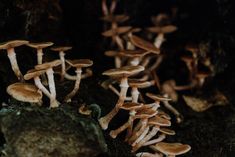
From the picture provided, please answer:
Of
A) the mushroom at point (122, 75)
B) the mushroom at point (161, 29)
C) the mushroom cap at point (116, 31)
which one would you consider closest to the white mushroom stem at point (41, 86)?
the mushroom at point (122, 75)

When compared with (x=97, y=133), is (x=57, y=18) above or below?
above

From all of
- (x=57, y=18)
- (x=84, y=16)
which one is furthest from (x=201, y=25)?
(x=57, y=18)

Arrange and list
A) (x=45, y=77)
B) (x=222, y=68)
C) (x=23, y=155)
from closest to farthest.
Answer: (x=23, y=155) < (x=45, y=77) < (x=222, y=68)

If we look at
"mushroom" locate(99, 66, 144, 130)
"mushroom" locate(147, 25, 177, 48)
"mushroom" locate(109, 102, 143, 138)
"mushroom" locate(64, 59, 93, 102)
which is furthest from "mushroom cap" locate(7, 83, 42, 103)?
"mushroom" locate(147, 25, 177, 48)

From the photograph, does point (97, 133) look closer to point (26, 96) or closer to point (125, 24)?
point (26, 96)

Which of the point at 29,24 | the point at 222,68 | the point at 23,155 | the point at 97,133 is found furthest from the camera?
the point at 222,68

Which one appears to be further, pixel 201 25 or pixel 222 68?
pixel 201 25

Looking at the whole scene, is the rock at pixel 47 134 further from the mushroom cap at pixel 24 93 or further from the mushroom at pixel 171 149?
the mushroom at pixel 171 149

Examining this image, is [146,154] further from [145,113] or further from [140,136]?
[145,113]
